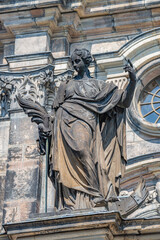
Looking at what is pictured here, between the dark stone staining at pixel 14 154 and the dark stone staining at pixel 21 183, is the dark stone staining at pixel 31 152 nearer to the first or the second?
the dark stone staining at pixel 14 154

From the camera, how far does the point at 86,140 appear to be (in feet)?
36.7

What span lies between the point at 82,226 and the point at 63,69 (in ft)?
13.9

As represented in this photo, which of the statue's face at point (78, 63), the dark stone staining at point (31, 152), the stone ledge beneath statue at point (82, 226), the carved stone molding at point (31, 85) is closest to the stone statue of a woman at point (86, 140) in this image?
the statue's face at point (78, 63)

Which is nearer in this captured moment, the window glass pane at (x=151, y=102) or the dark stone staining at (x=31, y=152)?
the dark stone staining at (x=31, y=152)

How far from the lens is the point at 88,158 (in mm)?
11055

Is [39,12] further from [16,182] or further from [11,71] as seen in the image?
[16,182]

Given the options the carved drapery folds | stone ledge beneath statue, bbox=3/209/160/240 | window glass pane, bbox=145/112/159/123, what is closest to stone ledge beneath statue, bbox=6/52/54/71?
the carved drapery folds

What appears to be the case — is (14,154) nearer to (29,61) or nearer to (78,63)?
(29,61)

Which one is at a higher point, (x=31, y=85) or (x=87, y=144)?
(x=31, y=85)

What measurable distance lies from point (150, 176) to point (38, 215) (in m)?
3.14

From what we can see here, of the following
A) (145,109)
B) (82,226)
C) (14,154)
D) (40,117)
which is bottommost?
(82,226)

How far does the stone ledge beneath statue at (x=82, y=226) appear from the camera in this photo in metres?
10.5

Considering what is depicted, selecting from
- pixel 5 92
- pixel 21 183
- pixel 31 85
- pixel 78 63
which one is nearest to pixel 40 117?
pixel 78 63

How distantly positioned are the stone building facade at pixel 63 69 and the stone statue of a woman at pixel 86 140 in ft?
6.11
